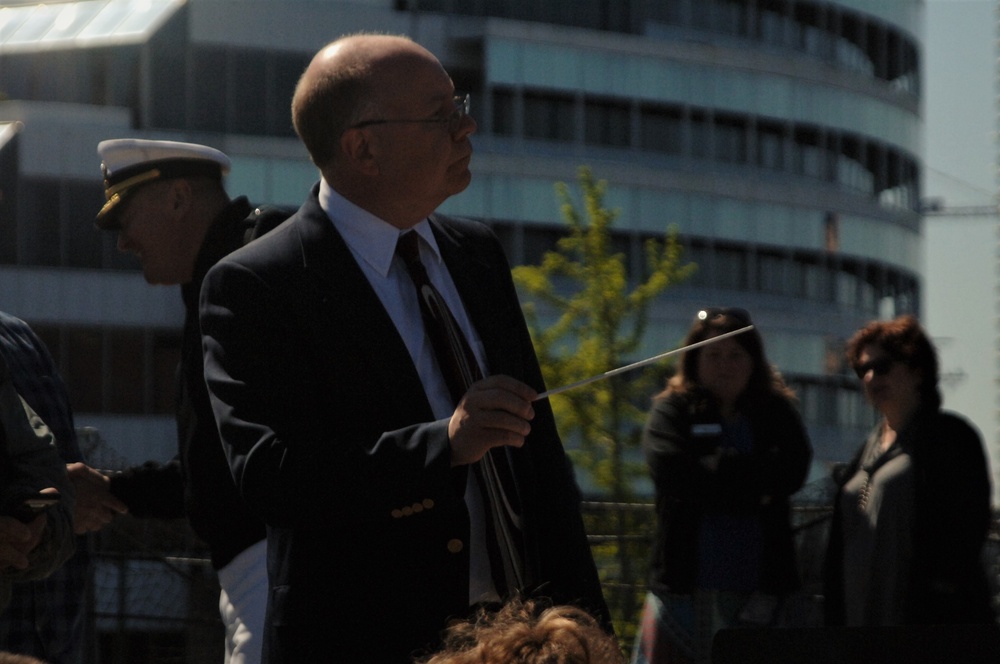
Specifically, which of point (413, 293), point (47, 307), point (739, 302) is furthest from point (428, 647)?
point (739, 302)

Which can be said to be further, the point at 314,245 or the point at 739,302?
the point at 739,302

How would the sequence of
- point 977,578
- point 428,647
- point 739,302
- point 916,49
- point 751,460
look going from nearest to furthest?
1. point 428,647
2. point 977,578
3. point 751,460
4. point 739,302
5. point 916,49

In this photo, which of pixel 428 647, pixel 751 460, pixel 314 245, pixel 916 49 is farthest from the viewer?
pixel 916 49

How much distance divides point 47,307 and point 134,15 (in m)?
7.89

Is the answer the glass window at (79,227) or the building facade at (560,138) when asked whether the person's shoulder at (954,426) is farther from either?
the glass window at (79,227)

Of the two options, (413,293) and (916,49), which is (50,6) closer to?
(916,49)

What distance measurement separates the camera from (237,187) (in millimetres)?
43719

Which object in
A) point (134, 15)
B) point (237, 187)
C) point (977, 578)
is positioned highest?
point (134, 15)

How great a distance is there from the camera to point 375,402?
296cm

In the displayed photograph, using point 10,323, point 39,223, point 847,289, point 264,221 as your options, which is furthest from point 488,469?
point 847,289

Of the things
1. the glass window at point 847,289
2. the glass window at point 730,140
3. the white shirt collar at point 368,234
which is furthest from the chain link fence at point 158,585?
the glass window at point 847,289

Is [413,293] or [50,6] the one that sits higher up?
[50,6]

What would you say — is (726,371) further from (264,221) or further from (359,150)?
(359,150)

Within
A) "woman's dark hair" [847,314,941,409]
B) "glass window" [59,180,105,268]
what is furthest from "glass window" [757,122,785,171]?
"woman's dark hair" [847,314,941,409]
